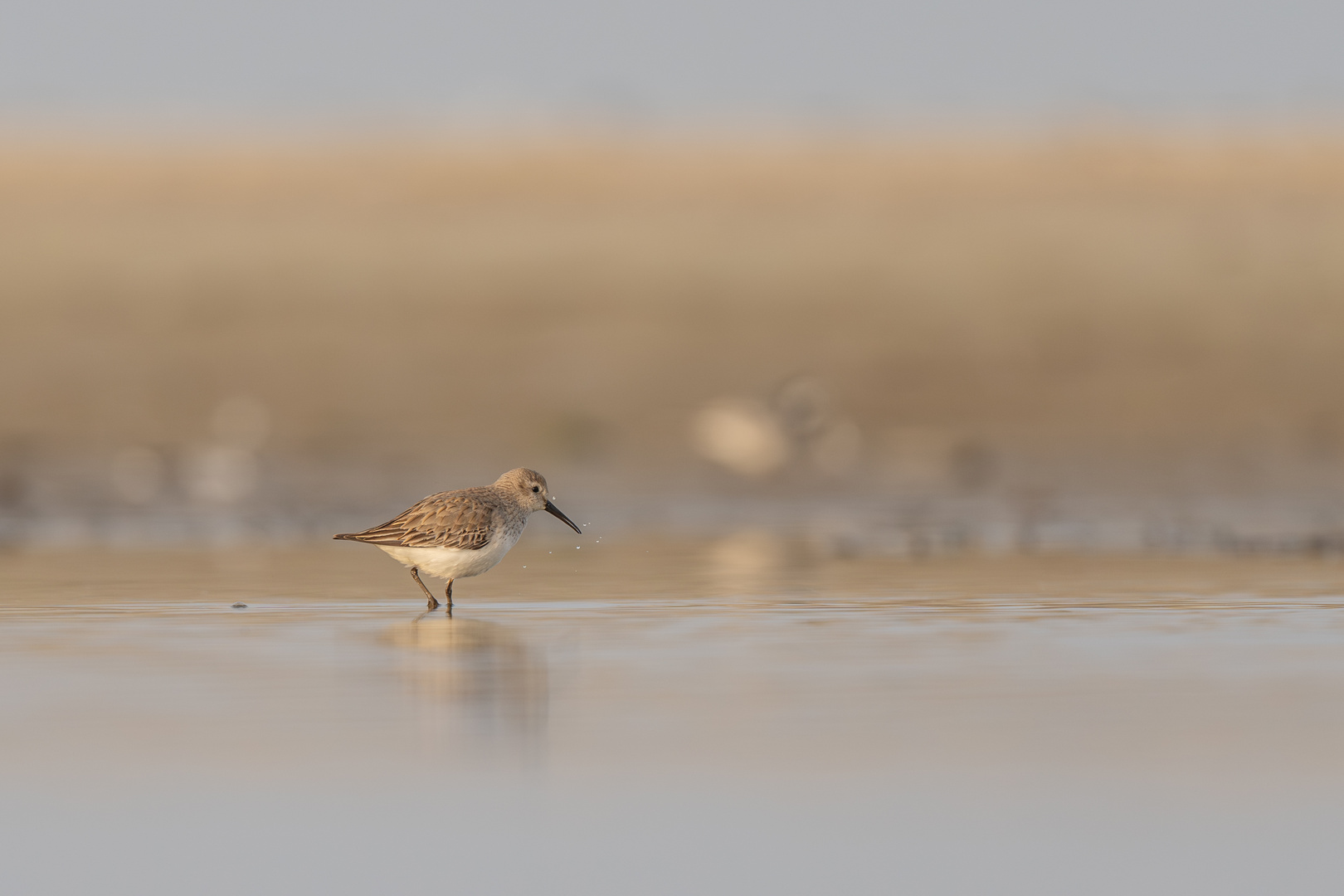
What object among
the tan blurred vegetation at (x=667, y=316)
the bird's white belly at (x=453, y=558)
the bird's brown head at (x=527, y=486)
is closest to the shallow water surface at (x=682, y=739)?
the bird's white belly at (x=453, y=558)

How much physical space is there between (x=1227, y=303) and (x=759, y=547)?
15.2 meters

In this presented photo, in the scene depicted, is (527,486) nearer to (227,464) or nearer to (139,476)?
(227,464)

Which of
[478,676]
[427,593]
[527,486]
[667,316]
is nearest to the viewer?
[478,676]

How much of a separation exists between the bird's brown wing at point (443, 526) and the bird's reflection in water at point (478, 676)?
0.64 m

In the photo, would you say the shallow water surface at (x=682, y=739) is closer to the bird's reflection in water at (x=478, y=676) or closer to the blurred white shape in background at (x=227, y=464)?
the bird's reflection in water at (x=478, y=676)

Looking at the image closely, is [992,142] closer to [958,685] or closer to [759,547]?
[759,547]

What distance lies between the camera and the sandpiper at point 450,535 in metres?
12.4

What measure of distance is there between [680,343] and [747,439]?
23.4 ft

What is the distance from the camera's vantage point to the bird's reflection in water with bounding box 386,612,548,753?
329 inches

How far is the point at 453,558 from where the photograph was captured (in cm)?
1240

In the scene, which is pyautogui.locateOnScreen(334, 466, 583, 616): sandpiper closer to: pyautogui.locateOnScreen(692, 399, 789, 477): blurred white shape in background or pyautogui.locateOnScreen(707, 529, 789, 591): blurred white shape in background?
pyautogui.locateOnScreen(707, 529, 789, 591): blurred white shape in background

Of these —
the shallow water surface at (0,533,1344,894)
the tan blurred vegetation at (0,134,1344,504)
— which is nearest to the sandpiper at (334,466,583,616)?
the shallow water surface at (0,533,1344,894)

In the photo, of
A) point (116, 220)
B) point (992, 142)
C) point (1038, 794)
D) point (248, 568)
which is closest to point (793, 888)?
point (1038, 794)

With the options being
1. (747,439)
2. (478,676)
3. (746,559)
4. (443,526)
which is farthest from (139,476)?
(478,676)
